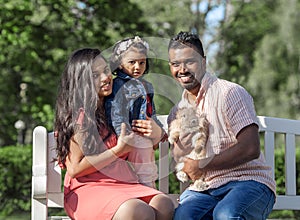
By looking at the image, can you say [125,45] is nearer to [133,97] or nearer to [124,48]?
[124,48]

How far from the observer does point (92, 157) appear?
11.7ft

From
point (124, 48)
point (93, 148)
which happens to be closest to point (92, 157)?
point (93, 148)

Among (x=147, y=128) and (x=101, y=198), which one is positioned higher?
(x=147, y=128)

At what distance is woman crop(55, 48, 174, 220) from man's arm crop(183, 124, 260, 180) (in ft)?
0.89

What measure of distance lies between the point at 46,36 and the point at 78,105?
6939 mm

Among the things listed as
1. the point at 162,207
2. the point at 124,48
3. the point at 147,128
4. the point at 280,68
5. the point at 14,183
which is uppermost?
the point at 280,68

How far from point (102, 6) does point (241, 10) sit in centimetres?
1020

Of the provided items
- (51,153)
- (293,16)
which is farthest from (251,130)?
(293,16)

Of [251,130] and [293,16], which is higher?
[293,16]

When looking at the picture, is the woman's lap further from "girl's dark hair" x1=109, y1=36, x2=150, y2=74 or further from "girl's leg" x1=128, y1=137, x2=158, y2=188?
"girl's dark hair" x1=109, y1=36, x2=150, y2=74

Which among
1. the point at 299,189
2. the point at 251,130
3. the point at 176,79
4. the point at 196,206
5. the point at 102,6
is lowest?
the point at 299,189

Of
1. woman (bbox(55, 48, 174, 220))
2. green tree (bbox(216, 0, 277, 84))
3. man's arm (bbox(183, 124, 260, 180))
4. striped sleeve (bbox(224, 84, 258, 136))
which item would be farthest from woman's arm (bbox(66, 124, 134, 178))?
green tree (bbox(216, 0, 277, 84))

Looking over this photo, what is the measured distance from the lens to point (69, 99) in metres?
3.71

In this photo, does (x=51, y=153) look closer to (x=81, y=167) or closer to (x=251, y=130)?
(x=81, y=167)
